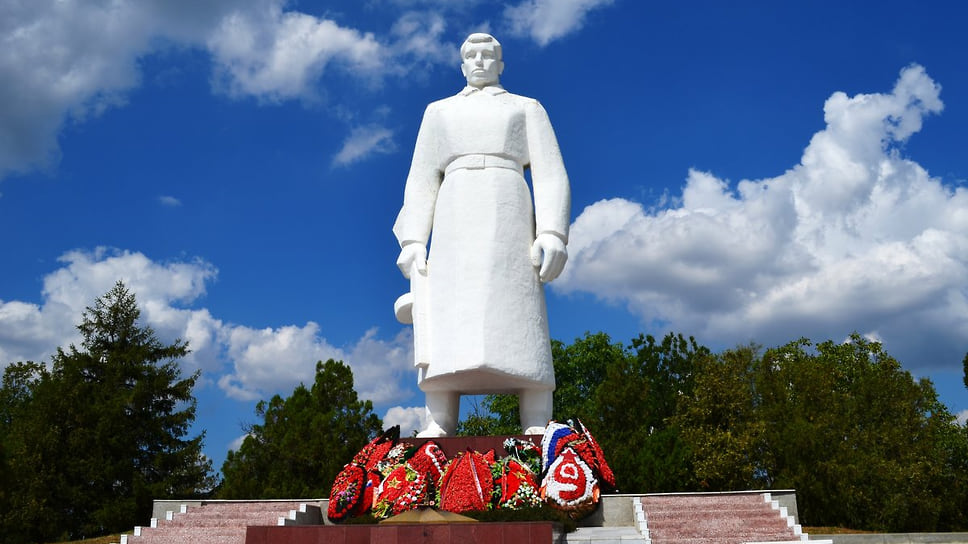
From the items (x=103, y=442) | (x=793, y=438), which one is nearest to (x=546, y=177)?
(x=793, y=438)

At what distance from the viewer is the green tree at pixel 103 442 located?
59.2 feet

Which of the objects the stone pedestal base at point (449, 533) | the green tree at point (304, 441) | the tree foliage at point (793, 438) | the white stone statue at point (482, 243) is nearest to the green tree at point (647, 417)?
the tree foliage at point (793, 438)

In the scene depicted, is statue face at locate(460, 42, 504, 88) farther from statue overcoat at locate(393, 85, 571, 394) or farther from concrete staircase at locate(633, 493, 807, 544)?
concrete staircase at locate(633, 493, 807, 544)

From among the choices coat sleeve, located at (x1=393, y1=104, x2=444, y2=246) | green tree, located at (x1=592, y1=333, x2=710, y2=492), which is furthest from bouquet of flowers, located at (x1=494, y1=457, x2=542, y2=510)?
green tree, located at (x1=592, y1=333, x2=710, y2=492)

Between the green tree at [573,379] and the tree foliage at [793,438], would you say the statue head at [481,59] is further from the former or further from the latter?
the green tree at [573,379]

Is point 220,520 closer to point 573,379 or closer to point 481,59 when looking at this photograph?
point 481,59

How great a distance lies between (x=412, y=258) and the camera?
9773mm

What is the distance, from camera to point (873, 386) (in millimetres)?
20297

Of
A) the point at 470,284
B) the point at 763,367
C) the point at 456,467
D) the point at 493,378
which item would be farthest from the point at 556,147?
the point at 763,367

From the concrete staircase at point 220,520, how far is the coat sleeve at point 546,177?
4271mm

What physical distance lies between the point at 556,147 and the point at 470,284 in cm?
202

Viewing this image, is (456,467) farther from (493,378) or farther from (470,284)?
(470,284)

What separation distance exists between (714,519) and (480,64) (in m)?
5.82

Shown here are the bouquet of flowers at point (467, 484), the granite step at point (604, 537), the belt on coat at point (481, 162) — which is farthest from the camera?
the belt on coat at point (481, 162)
